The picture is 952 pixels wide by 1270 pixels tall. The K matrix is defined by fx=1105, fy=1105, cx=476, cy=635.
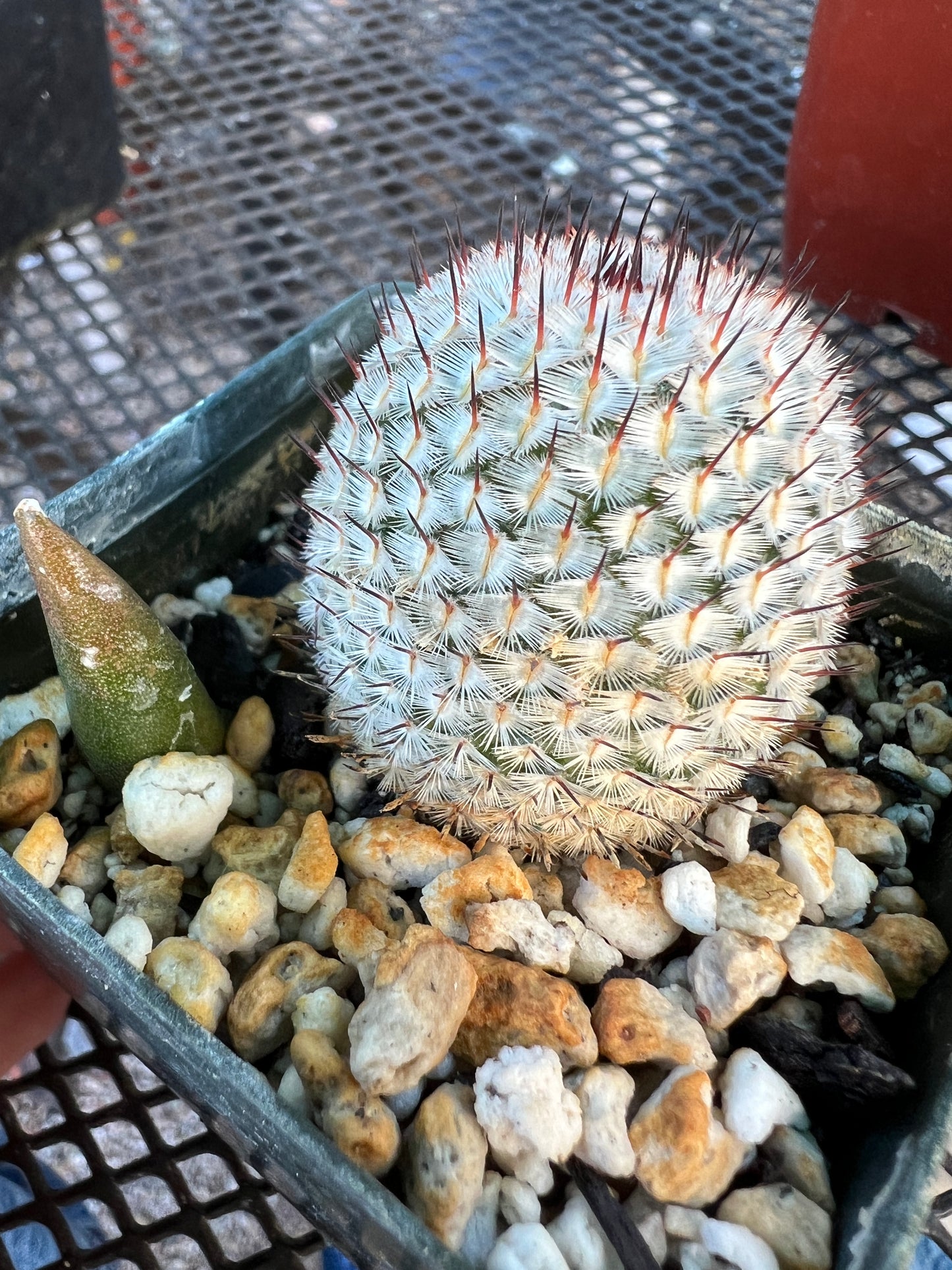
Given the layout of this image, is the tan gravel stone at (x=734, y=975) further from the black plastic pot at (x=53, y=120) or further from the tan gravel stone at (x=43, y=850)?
the black plastic pot at (x=53, y=120)

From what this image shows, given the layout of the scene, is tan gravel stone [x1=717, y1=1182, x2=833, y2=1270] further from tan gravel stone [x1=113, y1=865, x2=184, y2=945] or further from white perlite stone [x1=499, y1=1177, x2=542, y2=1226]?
tan gravel stone [x1=113, y1=865, x2=184, y2=945]

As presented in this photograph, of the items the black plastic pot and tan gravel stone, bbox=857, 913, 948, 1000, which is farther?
the black plastic pot

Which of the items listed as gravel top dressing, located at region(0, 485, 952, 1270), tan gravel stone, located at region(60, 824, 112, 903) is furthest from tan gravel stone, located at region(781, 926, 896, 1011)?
tan gravel stone, located at region(60, 824, 112, 903)

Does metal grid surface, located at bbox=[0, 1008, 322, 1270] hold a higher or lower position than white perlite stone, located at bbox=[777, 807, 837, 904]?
lower

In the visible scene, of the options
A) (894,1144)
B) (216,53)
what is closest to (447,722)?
(894,1144)

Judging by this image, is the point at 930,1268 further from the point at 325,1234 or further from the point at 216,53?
the point at 216,53

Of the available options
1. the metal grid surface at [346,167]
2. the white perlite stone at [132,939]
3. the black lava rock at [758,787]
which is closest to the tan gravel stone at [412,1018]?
the white perlite stone at [132,939]
